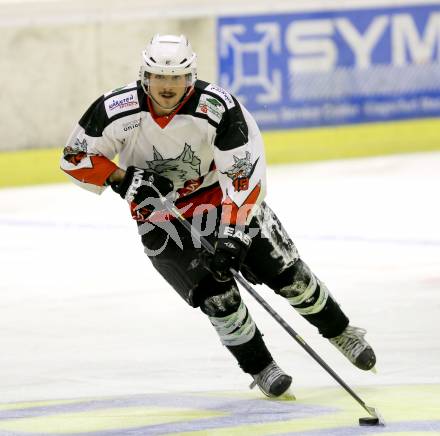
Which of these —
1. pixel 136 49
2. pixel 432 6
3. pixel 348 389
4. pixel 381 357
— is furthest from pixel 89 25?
pixel 348 389

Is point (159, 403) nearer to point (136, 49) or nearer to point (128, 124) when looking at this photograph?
point (128, 124)

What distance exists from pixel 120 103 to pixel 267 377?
110 cm

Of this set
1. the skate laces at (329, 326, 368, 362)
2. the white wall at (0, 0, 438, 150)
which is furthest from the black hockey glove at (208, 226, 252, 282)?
the white wall at (0, 0, 438, 150)

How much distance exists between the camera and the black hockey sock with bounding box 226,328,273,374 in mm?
4980

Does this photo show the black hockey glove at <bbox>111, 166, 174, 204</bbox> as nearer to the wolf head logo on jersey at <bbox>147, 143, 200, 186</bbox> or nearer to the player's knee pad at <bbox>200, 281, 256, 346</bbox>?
the wolf head logo on jersey at <bbox>147, 143, 200, 186</bbox>

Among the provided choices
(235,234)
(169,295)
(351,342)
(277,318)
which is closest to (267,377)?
(277,318)

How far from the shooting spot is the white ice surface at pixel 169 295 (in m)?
5.32

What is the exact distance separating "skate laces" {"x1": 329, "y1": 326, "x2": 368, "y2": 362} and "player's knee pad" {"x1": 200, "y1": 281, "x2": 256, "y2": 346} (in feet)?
1.31

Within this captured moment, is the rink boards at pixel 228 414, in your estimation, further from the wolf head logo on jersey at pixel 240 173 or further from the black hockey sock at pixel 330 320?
the wolf head logo on jersey at pixel 240 173

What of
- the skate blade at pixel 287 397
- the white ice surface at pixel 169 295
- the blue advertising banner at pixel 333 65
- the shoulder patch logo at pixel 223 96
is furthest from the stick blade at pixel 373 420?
the blue advertising banner at pixel 333 65

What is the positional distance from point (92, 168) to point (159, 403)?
33.9 inches

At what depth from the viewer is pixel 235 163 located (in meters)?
4.79

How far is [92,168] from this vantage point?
4859 millimetres

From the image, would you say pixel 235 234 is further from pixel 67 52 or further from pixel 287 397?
pixel 67 52
